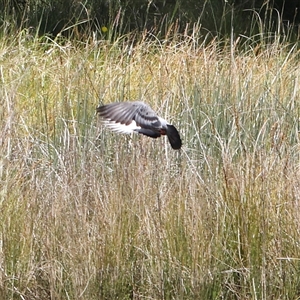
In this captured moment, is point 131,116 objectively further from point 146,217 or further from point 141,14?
point 141,14

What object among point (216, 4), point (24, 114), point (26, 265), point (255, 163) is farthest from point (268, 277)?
point (216, 4)

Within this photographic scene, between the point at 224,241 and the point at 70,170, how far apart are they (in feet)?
3.06

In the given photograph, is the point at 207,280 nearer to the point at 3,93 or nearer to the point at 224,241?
the point at 224,241

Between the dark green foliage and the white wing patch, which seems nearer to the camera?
the white wing patch

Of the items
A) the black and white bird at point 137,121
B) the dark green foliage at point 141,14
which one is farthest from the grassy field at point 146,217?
the dark green foliage at point 141,14

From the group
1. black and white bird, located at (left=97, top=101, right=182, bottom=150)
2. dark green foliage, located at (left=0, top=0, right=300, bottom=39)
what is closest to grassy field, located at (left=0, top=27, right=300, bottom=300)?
black and white bird, located at (left=97, top=101, right=182, bottom=150)

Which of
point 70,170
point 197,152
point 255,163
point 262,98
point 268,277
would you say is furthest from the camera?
point 262,98

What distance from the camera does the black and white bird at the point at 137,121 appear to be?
11.9 ft

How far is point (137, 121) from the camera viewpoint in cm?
364

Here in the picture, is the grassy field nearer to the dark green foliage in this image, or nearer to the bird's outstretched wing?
the bird's outstretched wing

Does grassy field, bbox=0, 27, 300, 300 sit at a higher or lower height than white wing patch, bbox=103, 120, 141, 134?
lower

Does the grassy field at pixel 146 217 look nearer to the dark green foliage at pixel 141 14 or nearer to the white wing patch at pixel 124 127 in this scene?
the white wing patch at pixel 124 127

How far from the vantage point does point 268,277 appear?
366 centimetres

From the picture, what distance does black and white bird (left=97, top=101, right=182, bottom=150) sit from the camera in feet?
11.9
